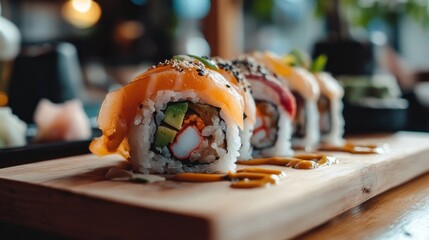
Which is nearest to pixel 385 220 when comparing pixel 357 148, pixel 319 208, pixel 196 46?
pixel 319 208

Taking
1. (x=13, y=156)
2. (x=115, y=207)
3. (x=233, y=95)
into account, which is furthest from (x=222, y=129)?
(x=13, y=156)

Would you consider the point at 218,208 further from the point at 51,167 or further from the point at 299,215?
the point at 51,167

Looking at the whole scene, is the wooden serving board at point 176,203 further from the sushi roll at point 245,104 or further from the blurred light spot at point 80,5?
the blurred light spot at point 80,5

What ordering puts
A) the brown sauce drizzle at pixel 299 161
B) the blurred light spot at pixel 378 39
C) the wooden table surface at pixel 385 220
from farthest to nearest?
the blurred light spot at pixel 378 39
the brown sauce drizzle at pixel 299 161
the wooden table surface at pixel 385 220

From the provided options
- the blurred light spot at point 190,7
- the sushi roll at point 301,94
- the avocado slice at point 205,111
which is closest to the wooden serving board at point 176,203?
the avocado slice at point 205,111

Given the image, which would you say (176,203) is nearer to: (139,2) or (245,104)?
(245,104)

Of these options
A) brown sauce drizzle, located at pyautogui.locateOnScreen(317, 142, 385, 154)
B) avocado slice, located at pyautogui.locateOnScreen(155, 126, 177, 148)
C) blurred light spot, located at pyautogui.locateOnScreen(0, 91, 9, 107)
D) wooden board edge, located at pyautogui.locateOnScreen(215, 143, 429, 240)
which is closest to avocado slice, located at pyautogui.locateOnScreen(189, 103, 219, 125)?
avocado slice, located at pyautogui.locateOnScreen(155, 126, 177, 148)

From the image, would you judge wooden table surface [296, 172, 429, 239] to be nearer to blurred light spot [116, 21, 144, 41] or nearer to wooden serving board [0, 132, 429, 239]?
wooden serving board [0, 132, 429, 239]
